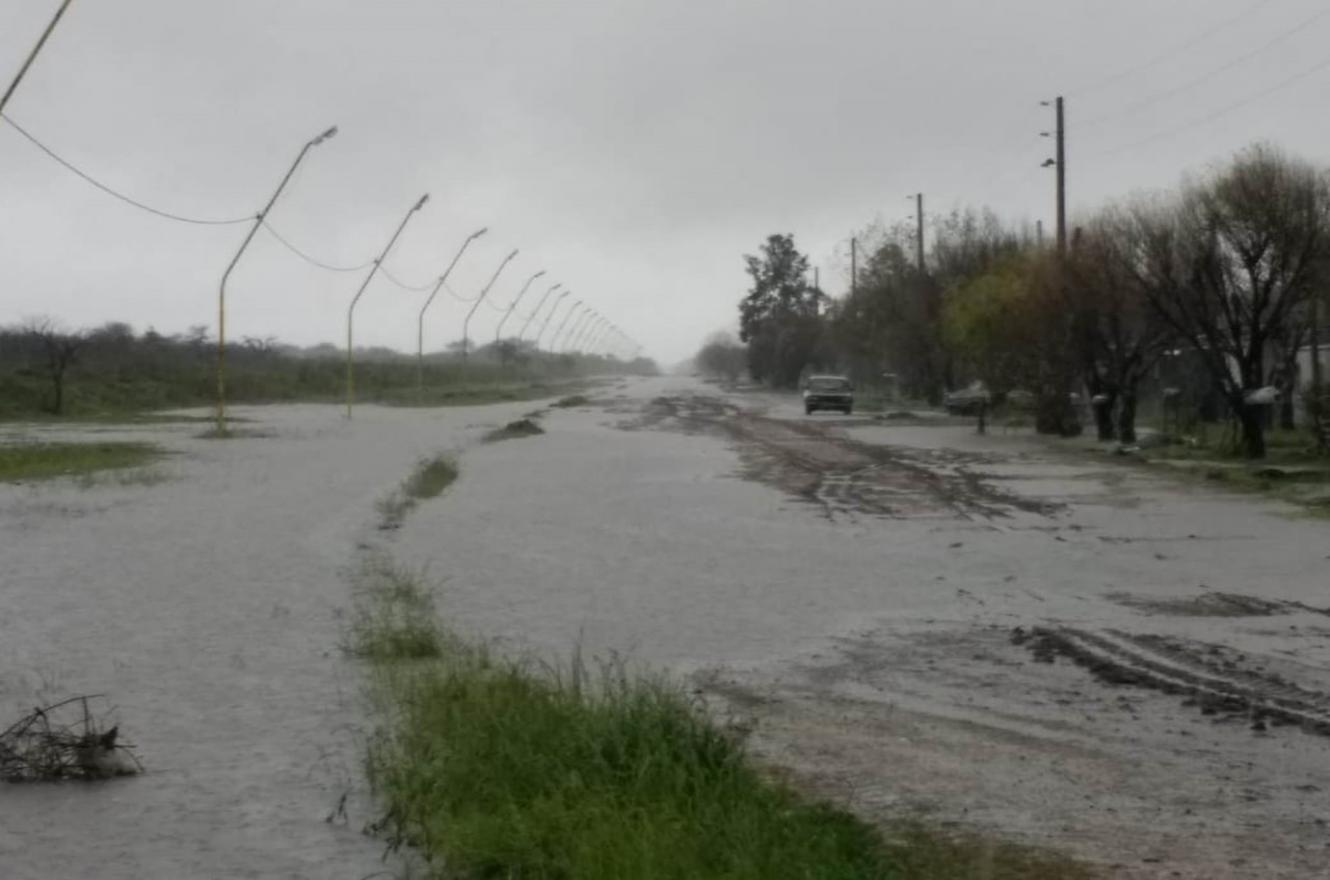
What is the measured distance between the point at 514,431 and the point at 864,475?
74.4 ft

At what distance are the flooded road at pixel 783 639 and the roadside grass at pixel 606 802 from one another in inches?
13.8

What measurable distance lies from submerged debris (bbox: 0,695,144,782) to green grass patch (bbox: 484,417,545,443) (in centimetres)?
3795

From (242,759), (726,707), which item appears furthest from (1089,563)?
(242,759)

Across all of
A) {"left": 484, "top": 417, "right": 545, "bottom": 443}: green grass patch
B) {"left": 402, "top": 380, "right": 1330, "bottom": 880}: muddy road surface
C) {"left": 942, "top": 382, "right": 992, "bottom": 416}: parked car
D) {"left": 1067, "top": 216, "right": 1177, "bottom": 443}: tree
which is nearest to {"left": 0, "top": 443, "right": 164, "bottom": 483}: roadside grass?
{"left": 402, "top": 380, "right": 1330, "bottom": 880}: muddy road surface

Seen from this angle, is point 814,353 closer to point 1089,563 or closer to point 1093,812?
point 1089,563

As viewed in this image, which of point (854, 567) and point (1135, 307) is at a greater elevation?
point (1135, 307)

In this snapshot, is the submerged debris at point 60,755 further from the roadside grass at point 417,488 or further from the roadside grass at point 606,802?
the roadside grass at point 417,488

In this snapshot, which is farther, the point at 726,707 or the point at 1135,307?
the point at 1135,307

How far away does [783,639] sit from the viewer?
1363cm

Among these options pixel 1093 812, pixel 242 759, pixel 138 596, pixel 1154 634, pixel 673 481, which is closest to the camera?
pixel 1093 812

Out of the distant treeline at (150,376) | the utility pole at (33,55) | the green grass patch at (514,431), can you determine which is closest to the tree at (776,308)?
the distant treeline at (150,376)

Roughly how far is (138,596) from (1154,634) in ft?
31.1

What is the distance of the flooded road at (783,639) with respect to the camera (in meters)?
8.20

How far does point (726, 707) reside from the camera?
35.3ft
